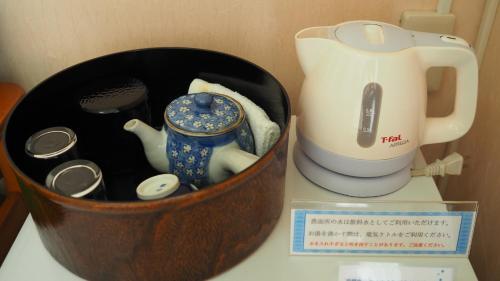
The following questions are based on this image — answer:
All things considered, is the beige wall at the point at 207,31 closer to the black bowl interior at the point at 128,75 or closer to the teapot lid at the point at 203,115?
the black bowl interior at the point at 128,75

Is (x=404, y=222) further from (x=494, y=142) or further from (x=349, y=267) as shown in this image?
(x=494, y=142)

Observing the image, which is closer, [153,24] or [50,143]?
[50,143]

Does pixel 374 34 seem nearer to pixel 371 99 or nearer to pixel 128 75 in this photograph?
pixel 371 99

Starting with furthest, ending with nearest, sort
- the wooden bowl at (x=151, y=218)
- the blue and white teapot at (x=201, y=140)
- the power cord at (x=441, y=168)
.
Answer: the power cord at (x=441, y=168)
the blue and white teapot at (x=201, y=140)
the wooden bowl at (x=151, y=218)

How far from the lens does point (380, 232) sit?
53 cm

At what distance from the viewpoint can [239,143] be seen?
0.58m

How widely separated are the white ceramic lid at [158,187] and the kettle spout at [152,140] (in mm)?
61

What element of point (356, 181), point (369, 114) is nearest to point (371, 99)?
point (369, 114)

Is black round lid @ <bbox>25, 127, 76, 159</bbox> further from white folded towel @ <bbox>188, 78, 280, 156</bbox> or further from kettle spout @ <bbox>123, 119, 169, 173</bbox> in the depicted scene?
white folded towel @ <bbox>188, 78, 280, 156</bbox>

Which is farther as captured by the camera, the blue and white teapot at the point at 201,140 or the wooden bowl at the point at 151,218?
the blue and white teapot at the point at 201,140

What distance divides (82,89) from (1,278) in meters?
0.29

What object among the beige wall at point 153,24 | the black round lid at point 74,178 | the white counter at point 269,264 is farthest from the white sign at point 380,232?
the beige wall at point 153,24

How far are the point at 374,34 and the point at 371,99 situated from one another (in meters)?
0.09

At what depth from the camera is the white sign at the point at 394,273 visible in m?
0.51
